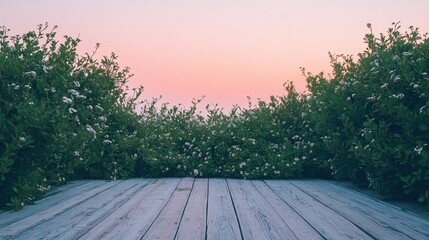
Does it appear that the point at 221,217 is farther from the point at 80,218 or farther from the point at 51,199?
the point at 51,199

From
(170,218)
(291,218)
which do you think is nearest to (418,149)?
(291,218)

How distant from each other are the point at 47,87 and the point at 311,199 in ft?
10.2

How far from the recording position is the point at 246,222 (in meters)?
4.13

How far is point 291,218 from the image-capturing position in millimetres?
4355

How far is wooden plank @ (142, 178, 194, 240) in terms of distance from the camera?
365 centimetres

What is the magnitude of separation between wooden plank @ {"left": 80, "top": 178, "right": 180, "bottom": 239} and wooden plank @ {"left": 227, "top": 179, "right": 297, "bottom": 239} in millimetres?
744

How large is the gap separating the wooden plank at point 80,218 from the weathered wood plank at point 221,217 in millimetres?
914

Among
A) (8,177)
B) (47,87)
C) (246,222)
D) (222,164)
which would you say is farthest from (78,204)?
(222,164)

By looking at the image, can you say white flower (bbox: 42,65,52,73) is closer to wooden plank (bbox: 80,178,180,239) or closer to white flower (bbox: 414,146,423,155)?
wooden plank (bbox: 80,178,180,239)

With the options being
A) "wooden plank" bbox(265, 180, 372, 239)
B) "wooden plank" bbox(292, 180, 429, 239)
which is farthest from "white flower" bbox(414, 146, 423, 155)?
"wooden plank" bbox(265, 180, 372, 239)

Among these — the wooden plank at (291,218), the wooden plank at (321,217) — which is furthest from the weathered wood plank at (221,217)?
the wooden plank at (321,217)

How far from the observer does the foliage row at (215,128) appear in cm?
515

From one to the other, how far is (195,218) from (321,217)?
1090mm

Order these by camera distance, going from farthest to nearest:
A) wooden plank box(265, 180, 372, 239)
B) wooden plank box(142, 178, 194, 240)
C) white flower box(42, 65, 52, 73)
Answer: white flower box(42, 65, 52, 73) < wooden plank box(265, 180, 372, 239) < wooden plank box(142, 178, 194, 240)
